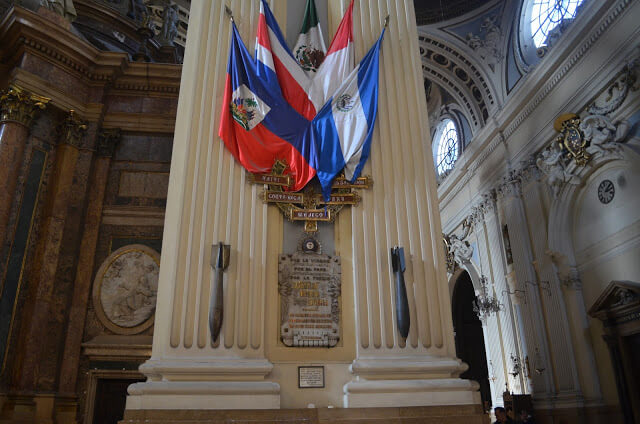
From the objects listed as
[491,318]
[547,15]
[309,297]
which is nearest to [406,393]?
[309,297]

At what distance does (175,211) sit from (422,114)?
356cm

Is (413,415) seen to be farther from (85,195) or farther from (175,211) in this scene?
(85,195)

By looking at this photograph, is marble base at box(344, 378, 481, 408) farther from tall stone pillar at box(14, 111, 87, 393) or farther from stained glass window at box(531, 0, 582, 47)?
stained glass window at box(531, 0, 582, 47)

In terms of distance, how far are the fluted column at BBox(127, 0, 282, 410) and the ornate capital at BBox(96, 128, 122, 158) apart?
4.72 meters

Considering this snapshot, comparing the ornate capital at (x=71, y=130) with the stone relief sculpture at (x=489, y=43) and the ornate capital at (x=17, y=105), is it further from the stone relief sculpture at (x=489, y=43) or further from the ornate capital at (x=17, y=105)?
the stone relief sculpture at (x=489, y=43)

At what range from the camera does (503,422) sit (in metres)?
10.3

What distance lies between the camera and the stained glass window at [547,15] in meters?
12.5

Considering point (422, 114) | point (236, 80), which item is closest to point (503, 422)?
point (422, 114)

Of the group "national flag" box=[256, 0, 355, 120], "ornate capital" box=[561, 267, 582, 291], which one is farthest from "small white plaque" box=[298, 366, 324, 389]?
"ornate capital" box=[561, 267, 582, 291]

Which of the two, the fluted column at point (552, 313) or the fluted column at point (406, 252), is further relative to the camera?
the fluted column at point (552, 313)

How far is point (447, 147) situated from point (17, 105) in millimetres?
13521

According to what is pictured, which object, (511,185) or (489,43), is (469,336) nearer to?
(511,185)

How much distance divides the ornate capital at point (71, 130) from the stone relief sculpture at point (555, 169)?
10.1 metres

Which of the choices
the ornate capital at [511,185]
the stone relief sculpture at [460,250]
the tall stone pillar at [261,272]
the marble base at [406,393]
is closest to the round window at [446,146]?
the stone relief sculpture at [460,250]
